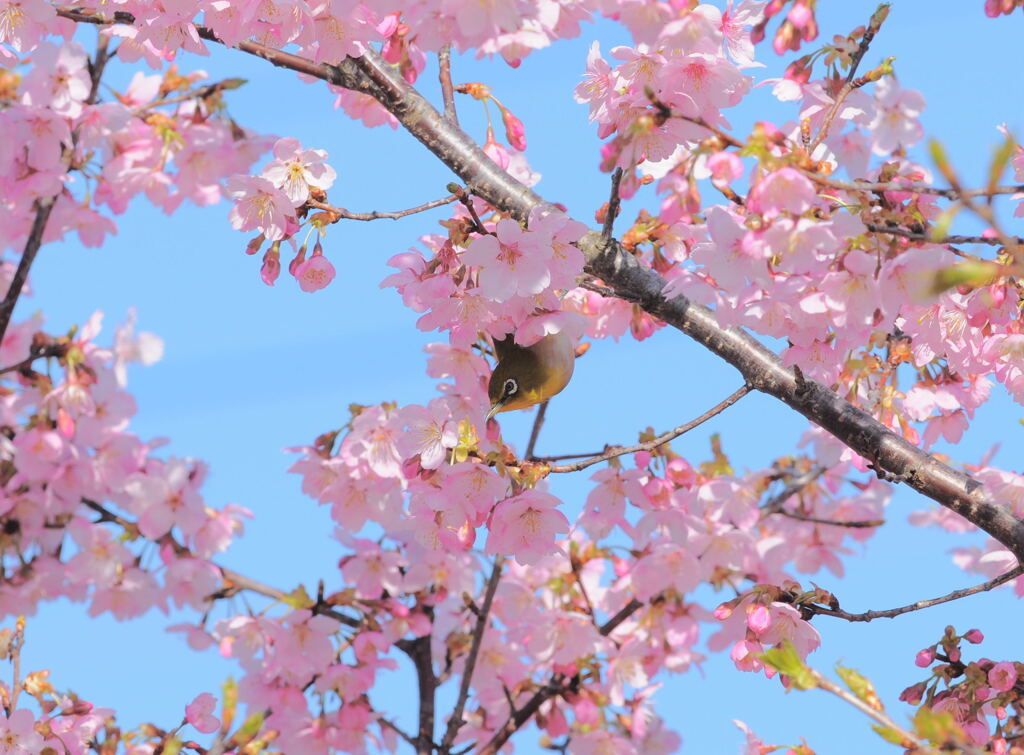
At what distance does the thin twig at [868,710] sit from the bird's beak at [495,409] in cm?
146

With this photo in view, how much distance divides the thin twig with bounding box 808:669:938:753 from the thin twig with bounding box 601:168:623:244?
1406 mm

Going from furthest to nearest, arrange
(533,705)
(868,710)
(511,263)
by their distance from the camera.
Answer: (533,705)
(511,263)
(868,710)

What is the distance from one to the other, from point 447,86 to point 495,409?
3.35ft

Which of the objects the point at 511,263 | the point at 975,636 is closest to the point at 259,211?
the point at 511,263

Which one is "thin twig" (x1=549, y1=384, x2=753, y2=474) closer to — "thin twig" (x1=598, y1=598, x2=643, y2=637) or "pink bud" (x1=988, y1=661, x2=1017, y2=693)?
"pink bud" (x1=988, y1=661, x2=1017, y2=693)

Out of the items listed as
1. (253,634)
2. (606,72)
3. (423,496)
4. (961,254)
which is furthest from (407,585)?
(961,254)

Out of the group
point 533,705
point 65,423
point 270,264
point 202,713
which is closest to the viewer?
point 270,264

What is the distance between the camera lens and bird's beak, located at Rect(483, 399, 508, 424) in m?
3.10

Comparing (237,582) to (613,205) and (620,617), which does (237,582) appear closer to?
(620,617)

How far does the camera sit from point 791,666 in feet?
5.59

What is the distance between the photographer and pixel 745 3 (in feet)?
8.97

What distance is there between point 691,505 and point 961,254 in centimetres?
203

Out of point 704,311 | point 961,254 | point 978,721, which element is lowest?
point 978,721

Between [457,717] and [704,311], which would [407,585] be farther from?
[704,311]
